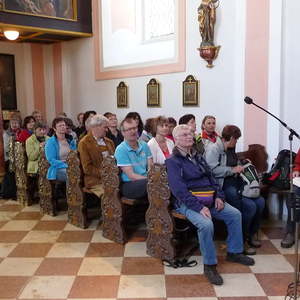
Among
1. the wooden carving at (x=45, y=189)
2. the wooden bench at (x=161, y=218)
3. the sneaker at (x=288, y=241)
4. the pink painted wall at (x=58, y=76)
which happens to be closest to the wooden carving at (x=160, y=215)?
the wooden bench at (x=161, y=218)

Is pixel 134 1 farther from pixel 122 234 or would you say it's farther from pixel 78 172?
pixel 122 234

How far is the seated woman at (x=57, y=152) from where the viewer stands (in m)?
5.15

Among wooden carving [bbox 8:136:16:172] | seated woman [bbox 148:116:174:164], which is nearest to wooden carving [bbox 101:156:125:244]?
seated woman [bbox 148:116:174:164]

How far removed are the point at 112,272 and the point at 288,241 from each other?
1834 millimetres

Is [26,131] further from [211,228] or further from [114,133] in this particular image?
[211,228]

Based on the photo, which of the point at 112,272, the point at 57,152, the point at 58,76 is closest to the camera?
the point at 112,272

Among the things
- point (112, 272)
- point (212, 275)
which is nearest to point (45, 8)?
point (112, 272)

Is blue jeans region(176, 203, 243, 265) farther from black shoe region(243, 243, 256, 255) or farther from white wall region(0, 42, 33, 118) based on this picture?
white wall region(0, 42, 33, 118)

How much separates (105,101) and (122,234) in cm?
416

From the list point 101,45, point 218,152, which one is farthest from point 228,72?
point 101,45

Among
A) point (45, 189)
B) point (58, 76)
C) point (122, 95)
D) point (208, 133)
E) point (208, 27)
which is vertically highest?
point (208, 27)

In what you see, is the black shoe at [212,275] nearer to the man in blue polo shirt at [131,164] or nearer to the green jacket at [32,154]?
the man in blue polo shirt at [131,164]

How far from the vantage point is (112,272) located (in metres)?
3.52

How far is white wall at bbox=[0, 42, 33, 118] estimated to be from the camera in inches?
357
